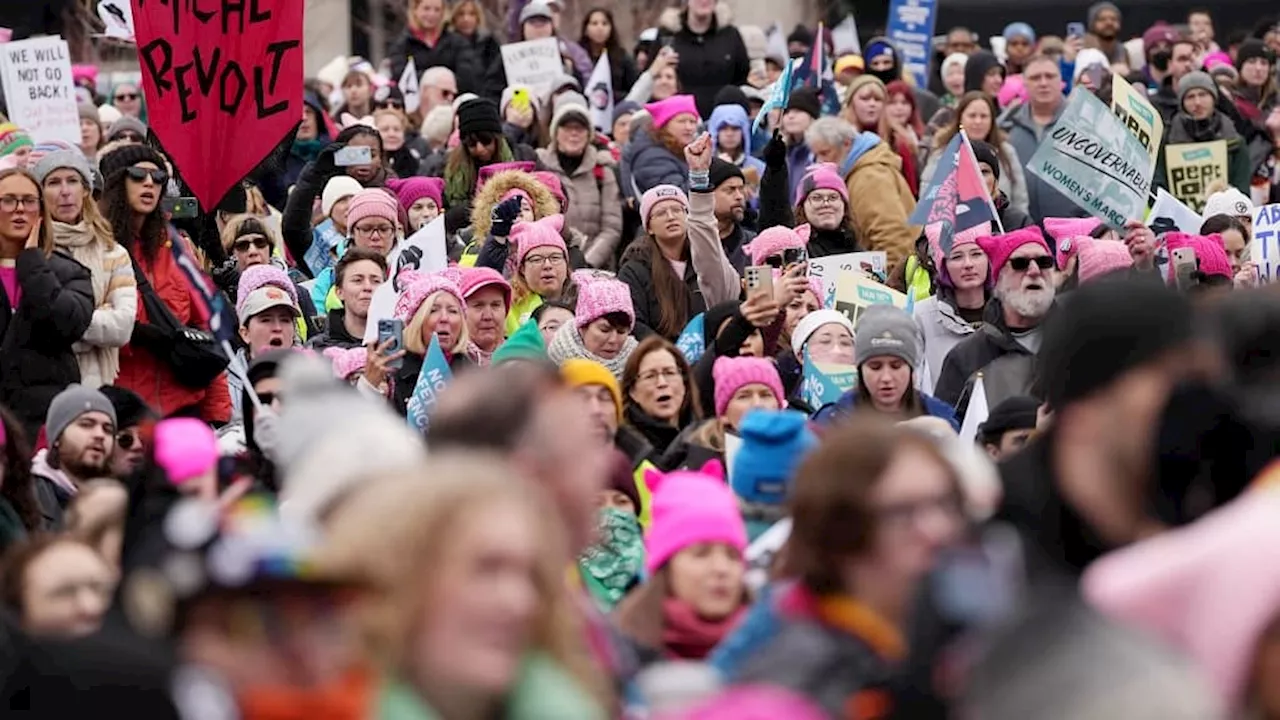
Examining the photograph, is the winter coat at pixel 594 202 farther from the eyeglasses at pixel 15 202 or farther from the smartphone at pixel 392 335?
the smartphone at pixel 392 335

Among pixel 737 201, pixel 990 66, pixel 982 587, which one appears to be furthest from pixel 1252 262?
pixel 982 587

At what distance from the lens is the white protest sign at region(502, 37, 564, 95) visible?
18875 mm

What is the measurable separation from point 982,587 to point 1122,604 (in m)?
0.27

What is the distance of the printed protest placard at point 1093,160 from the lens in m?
13.8

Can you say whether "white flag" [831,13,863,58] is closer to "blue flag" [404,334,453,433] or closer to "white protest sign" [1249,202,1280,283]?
"white protest sign" [1249,202,1280,283]

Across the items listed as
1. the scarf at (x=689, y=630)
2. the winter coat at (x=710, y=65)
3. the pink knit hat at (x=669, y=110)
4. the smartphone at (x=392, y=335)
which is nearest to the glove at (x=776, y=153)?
the pink knit hat at (x=669, y=110)

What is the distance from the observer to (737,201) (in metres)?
13.7

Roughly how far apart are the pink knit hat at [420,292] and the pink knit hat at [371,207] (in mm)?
2634

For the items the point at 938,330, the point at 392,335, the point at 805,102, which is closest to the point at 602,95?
the point at 805,102

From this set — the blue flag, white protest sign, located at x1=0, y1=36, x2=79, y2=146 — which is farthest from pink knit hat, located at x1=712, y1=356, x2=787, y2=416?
white protest sign, located at x1=0, y1=36, x2=79, y2=146

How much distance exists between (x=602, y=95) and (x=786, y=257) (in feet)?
22.1

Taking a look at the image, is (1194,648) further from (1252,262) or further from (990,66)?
(990,66)

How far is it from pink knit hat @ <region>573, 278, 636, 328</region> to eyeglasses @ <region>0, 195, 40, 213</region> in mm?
2114

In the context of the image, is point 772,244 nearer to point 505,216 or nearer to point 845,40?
point 505,216
